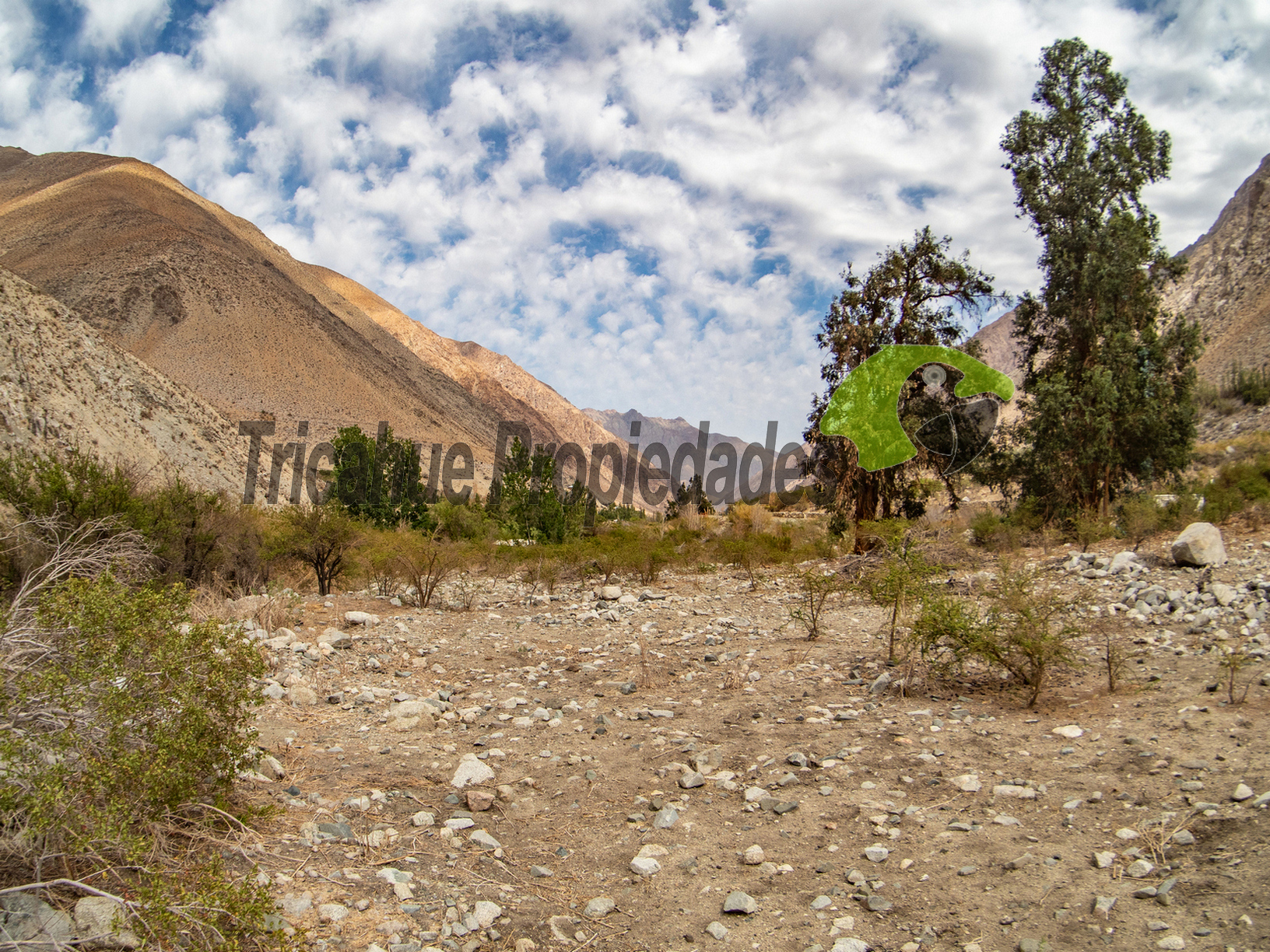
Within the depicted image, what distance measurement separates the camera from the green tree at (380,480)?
1278 inches

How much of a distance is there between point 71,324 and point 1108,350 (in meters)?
37.1

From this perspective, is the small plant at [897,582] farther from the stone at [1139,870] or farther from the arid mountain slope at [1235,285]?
the arid mountain slope at [1235,285]

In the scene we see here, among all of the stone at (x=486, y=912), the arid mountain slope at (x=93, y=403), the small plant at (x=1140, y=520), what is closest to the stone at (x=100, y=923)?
the stone at (x=486, y=912)

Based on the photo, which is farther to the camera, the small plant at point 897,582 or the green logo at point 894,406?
the green logo at point 894,406

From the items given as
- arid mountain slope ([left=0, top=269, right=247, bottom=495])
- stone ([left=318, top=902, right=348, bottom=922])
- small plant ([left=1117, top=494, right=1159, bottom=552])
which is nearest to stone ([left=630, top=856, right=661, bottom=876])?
stone ([left=318, top=902, right=348, bottom=922])

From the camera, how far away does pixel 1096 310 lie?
49.3ft

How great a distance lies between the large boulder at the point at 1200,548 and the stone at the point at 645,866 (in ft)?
29.2

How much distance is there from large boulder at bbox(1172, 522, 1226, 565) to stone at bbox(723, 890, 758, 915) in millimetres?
8780

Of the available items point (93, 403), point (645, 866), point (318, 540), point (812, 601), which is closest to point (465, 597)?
point (318, 540)

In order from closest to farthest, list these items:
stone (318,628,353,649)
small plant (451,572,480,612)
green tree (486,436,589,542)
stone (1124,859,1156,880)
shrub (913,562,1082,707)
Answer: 1. stone (1124,859,1156,880)
2. shrub (913,562,1082,707)
3. stone (318,628,353,649)
4. small plant (451,572,480,612)
5. green tree (486,436,589,542)

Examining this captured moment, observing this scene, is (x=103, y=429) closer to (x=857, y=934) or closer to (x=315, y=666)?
(x=315, y=666)

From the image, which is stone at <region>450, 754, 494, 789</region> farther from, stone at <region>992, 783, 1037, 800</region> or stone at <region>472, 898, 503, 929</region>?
stone at <region>992, 783, 1037, 800</region>

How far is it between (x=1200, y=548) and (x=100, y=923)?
11344 mm

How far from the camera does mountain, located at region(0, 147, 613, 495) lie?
215 feet
